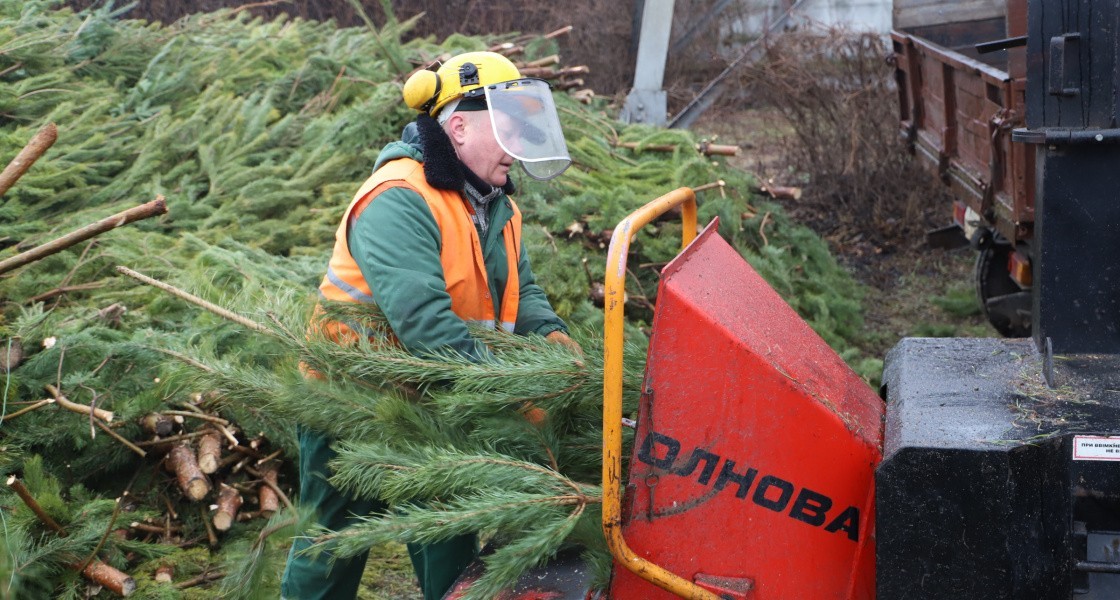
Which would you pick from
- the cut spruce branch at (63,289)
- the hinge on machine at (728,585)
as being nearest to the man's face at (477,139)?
the hinge on machine at (728,585)

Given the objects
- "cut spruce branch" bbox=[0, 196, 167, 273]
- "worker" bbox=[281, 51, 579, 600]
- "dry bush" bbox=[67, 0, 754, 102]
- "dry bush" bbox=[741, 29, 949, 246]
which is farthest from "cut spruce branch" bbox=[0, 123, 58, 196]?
"dry bush" bbox=[67, 0, 754, 102]

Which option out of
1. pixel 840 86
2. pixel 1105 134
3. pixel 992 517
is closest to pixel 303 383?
pixel 992 517

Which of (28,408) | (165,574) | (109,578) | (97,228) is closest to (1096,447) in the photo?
(97,228)

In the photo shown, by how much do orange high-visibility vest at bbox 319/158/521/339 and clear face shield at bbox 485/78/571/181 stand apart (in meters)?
0.23

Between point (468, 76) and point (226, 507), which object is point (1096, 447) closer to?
point (468, 76)

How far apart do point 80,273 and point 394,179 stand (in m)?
2.56

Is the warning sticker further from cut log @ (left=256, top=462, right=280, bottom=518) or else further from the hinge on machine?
cut log @ (left=256, top=462, right=280, bottom=518)

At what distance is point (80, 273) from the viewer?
468 cm

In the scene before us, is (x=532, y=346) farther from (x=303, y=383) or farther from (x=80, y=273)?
(x=80, y=273)

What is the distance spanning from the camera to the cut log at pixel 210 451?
3.97 m

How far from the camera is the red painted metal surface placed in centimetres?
207

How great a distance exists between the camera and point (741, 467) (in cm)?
210

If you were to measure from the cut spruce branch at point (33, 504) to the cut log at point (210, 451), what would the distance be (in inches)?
30.7

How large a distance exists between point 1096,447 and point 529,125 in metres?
1.77
